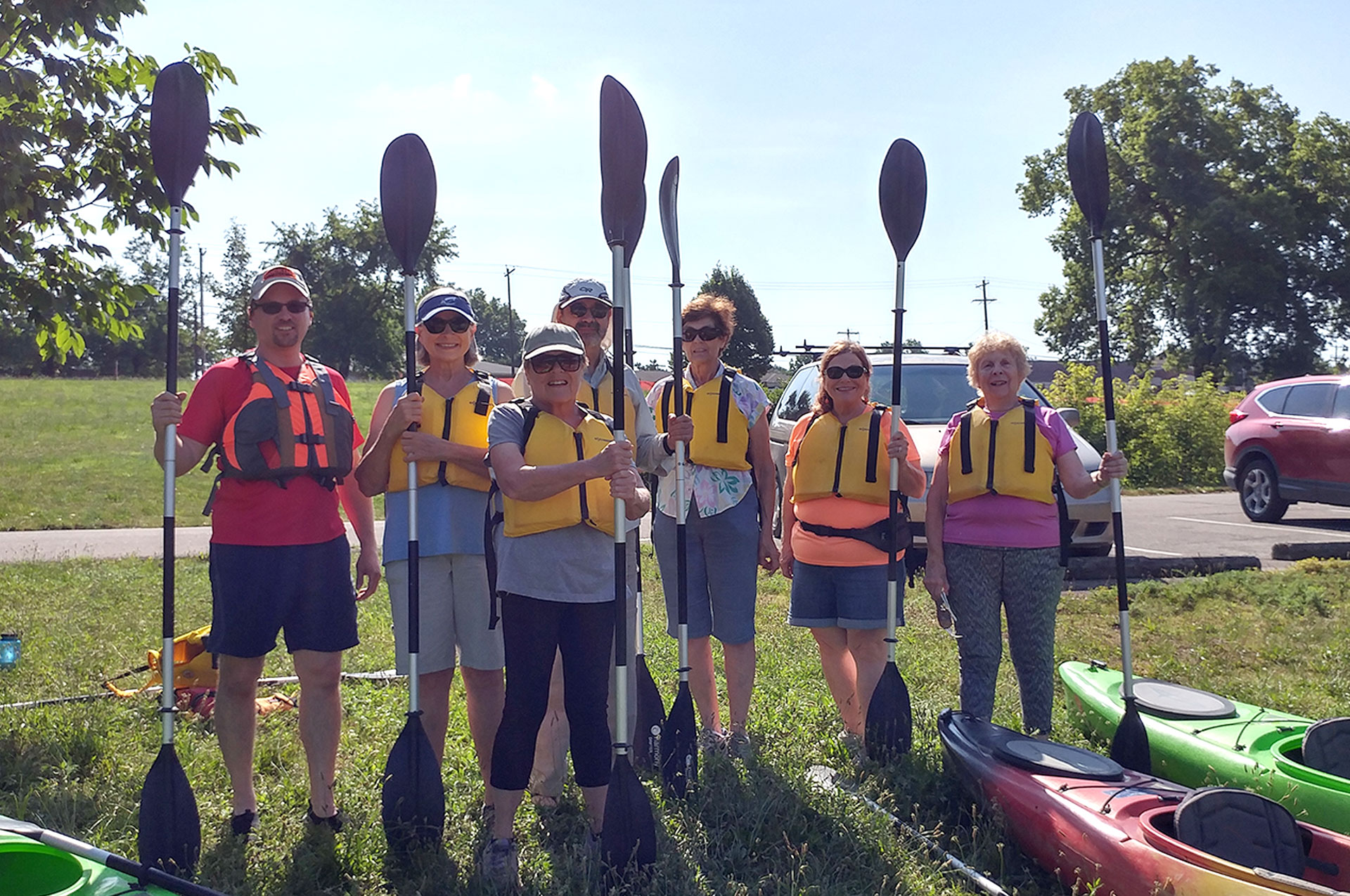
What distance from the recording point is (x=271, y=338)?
136 inches

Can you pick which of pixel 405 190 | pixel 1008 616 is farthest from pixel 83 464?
pixel 1008 616

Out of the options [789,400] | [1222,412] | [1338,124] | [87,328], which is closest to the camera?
[87,328]

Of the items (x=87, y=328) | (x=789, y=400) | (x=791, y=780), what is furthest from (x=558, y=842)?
(x=789, y=400)

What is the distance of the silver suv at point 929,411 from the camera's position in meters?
7.52

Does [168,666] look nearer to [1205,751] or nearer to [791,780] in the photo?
[791,780]

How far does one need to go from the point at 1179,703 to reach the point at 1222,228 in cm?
3204

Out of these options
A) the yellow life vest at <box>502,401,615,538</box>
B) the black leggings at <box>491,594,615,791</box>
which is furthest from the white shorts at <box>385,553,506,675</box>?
the yellow life vest at <box>502,401,615,538</box>

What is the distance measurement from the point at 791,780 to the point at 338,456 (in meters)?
1.96

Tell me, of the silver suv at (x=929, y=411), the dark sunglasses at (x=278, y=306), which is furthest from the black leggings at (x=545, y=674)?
the silver suv at (x=929, y=411)

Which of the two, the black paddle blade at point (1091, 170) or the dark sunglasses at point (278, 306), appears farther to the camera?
the black paddle blade at point (1091, 170)

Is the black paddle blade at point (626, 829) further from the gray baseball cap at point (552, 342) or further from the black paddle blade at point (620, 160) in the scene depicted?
the black paddle blade at point (620, 160)

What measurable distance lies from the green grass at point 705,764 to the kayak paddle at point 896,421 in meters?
0.12

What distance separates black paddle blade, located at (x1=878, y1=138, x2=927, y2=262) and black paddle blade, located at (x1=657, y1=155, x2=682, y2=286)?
942 mm

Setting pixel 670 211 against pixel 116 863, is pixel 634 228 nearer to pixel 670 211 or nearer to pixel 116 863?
pixel 670 211
